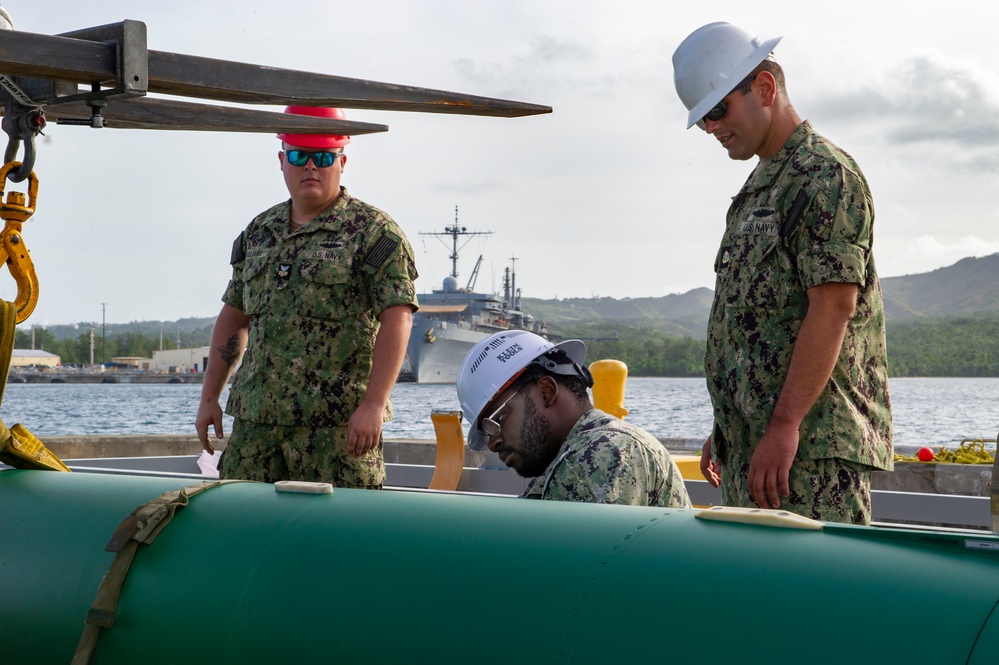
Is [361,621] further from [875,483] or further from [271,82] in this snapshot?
[875,483]

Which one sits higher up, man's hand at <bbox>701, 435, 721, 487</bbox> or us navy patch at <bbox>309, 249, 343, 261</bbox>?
us navy patch at <bbox>309, 249, 343, 261</bbox>

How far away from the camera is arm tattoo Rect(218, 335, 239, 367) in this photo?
407 centimetres

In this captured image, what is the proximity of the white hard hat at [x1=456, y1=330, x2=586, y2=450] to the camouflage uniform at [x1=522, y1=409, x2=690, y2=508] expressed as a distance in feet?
1.00

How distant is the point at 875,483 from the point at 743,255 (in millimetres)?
4833

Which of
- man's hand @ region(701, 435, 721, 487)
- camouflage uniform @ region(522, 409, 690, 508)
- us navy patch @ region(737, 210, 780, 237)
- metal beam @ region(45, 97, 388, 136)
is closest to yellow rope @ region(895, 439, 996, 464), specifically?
man's hand @ region(701, 435, 721, 487)

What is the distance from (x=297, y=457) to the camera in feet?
11.9

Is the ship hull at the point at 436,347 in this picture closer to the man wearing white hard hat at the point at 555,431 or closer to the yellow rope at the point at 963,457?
the yellow rope at the point at 963,457

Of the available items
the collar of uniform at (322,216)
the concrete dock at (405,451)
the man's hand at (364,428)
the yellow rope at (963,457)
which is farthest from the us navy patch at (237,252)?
the yellow rope at (963,457)

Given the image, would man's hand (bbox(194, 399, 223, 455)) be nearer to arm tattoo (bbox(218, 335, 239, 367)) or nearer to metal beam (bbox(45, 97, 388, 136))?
arm tattoo (bbox(218, 335, 239, 367))

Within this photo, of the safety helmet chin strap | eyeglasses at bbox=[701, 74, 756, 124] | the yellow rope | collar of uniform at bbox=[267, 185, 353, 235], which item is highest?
eyeglasses at bbox=[701, 74, 756, 124]

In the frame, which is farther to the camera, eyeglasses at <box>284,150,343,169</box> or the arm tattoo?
the arm tattoo

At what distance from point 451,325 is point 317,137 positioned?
61231mm

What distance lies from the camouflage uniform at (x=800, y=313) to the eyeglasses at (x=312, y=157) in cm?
146

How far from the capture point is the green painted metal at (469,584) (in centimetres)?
157
